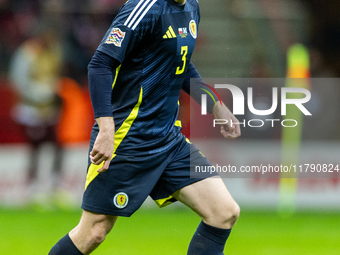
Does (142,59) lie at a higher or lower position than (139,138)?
higher

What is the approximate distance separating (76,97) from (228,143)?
2007 mm

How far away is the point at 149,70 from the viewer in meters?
3.06

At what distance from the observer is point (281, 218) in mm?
6273

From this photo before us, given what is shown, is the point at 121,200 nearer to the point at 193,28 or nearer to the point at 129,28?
the point at 129,28

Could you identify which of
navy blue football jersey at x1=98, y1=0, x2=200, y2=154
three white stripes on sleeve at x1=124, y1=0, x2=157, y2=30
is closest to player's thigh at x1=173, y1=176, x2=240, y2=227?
navy blue football jersey at x1=98, y1=0, x2=200, y2=154

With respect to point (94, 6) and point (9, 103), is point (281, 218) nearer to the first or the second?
point (9, 103)

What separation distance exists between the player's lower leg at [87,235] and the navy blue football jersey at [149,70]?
39 cm

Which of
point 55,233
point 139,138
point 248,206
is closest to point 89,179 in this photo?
point 139,138

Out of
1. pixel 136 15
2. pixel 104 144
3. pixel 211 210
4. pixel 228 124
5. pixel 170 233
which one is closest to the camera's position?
pixel 104 144

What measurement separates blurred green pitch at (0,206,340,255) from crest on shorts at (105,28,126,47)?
2.31 meters

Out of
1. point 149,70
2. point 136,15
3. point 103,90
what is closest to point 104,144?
point 103,90

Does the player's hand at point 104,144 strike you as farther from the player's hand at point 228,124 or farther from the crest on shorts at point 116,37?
the player's hand at point 228,124

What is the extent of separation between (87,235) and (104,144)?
1.89ft

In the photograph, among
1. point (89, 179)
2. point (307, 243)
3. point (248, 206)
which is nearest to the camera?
point (89, 179)
